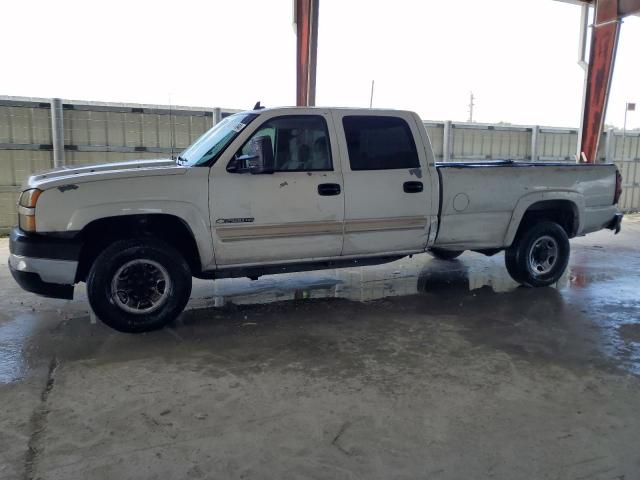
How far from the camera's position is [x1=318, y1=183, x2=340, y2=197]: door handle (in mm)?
4922

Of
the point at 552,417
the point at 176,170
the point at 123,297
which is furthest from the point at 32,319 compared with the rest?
the point at 552,417

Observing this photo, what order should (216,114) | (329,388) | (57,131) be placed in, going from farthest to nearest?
(216,114), (57,131), (329,388)

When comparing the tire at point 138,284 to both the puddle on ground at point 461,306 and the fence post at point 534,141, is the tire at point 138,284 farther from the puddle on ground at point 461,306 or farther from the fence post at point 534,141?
the fence post at point 534,141

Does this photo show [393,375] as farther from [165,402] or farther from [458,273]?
[458,273]

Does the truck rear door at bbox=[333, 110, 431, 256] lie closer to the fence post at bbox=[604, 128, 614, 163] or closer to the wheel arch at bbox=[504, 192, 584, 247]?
the wheel arch at bbox=[504, 192, 584, 247]

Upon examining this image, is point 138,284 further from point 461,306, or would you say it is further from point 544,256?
point 544,256

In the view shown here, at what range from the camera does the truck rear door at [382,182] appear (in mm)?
5090

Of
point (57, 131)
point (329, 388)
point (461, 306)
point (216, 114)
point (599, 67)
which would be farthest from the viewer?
point (599, 67)

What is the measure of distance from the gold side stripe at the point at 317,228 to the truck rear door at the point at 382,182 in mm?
11

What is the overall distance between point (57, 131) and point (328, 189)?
708 centimetres

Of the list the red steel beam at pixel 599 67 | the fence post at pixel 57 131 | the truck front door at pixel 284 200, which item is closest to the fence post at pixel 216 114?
the fence post at pixel 57 131

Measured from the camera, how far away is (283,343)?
437 cm

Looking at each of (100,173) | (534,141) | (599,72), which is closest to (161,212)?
(100,173)

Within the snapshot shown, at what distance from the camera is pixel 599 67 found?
12398mm
